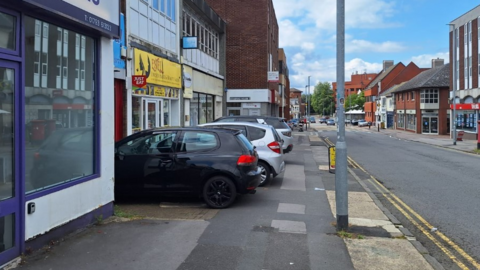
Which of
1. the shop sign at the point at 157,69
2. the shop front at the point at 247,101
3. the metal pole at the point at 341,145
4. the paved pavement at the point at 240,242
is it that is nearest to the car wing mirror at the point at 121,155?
the paved pavement at the point at 240,242

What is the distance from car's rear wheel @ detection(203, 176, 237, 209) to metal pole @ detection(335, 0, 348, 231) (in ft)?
7.00

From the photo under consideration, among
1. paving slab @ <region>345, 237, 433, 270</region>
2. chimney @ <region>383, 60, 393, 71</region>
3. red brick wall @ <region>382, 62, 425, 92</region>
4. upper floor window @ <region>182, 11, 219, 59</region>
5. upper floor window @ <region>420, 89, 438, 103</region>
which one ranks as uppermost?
chimney @ <region>383, 60, 393, 71</region>

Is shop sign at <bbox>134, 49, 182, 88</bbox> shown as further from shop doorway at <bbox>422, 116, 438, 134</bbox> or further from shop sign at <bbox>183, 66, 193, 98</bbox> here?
shop doorway at <bbox>422, 116, 438, 134</bbox>

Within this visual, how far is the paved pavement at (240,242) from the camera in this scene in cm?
491

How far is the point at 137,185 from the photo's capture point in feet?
25.8

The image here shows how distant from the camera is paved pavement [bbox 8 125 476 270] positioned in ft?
16.1

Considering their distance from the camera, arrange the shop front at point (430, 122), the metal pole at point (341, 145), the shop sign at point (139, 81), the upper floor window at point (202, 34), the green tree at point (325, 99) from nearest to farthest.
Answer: the metal pole at point (341, 145) → the shop sign at point (139, 81) → the upper floor window at point (202, 34) → the shop front at point (430, 122) → the green tree at point (325, 99)

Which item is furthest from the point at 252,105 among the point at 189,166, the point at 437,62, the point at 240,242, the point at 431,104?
the point at 437,62

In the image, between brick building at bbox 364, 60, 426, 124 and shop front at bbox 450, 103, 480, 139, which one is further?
brick building at bbox 364, 60, 426, 124


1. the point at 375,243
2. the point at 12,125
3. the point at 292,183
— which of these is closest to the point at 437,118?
the point at 292,183

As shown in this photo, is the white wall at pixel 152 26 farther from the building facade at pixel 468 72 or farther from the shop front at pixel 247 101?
the building facade at pixel 468 72

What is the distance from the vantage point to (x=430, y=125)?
50.1 m

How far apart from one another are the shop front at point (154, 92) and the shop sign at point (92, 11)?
6.68 metres

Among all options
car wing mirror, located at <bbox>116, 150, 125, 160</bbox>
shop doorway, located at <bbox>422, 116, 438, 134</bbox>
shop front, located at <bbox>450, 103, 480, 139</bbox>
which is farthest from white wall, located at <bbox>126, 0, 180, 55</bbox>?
shop doorway, located at <bbox>422, 116, 438, 134</bbox>
